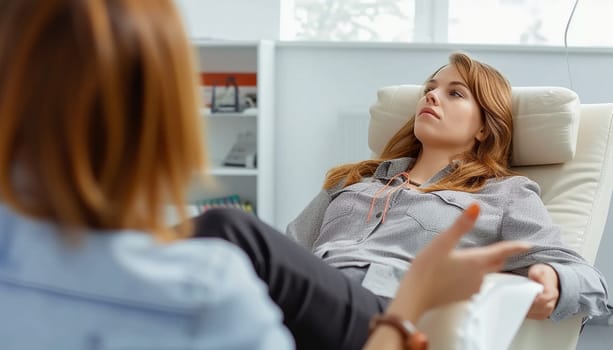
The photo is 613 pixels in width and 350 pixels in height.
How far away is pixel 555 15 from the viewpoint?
3.56 metres

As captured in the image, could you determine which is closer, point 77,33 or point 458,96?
point 77,33

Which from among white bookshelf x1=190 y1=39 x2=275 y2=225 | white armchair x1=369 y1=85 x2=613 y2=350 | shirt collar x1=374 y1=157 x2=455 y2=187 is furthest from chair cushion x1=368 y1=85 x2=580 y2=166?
white bookshelf x1=190 y1=39 x2=275 y2=225

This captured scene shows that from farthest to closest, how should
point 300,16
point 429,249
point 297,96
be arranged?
point 300,16, point 297,96, point 429,249

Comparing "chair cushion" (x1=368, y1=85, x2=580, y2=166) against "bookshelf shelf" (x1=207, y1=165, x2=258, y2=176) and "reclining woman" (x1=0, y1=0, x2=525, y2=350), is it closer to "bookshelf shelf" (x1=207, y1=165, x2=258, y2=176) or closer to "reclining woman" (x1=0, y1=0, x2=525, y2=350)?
"bookshelf shelf" (x1=207, y1=165, x2=258, y2=176)

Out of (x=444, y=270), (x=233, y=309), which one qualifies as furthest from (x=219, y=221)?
(x=233, y=309)

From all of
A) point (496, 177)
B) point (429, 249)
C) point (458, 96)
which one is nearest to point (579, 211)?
point (496, 177)

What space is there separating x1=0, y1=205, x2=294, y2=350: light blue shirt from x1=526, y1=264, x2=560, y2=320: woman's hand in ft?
3.09

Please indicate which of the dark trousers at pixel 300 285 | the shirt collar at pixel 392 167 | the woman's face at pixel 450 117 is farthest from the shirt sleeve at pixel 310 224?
the dark trousers at pixel 300 285

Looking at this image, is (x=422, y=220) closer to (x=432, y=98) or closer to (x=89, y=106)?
(x=432, y=98)

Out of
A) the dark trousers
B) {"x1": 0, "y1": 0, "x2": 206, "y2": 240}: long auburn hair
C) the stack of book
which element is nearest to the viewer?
{"x1": 0, "y1": 0, "x2": 206, "y2": 240}: long auburn hair

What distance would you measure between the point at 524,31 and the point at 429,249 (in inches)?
107

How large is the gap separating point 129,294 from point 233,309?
3.3 inches

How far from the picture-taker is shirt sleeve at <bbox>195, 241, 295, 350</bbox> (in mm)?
706

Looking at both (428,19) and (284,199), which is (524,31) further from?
(284,199)
